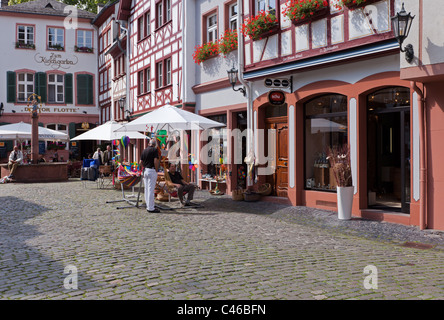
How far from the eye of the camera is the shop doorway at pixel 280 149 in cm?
1294

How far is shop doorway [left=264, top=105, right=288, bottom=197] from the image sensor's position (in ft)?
42.4

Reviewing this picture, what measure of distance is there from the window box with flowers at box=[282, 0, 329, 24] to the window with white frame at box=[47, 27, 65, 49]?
87.1 feet

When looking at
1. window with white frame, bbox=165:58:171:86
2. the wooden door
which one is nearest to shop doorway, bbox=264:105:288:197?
the wooden door

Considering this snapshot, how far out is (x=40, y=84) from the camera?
33688 mm

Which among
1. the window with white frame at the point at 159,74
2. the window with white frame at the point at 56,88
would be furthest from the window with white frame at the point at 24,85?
the window with white frame at the point at 159,74

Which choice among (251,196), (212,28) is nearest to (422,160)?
(251,196)

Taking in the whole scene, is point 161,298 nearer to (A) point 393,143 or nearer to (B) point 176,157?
(A) point 393,143

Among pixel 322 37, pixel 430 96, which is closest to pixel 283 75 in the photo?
pixel 322 37

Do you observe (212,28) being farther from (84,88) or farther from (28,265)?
(84,88)

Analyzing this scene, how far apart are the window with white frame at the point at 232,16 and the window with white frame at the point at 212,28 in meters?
1.05

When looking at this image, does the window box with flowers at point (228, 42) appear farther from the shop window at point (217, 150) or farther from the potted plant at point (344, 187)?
the potted plant at point (344, 187)

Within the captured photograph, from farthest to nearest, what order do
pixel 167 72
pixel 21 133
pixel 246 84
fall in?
pixel 21 133
pixel 167 72
pixel 246 84

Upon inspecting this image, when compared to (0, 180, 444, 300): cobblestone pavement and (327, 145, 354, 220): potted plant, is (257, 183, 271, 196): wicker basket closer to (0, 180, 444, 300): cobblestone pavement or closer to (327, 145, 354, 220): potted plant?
(0, 180, 444, 300): cobblestone pavement

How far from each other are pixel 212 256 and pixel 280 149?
7074mm
